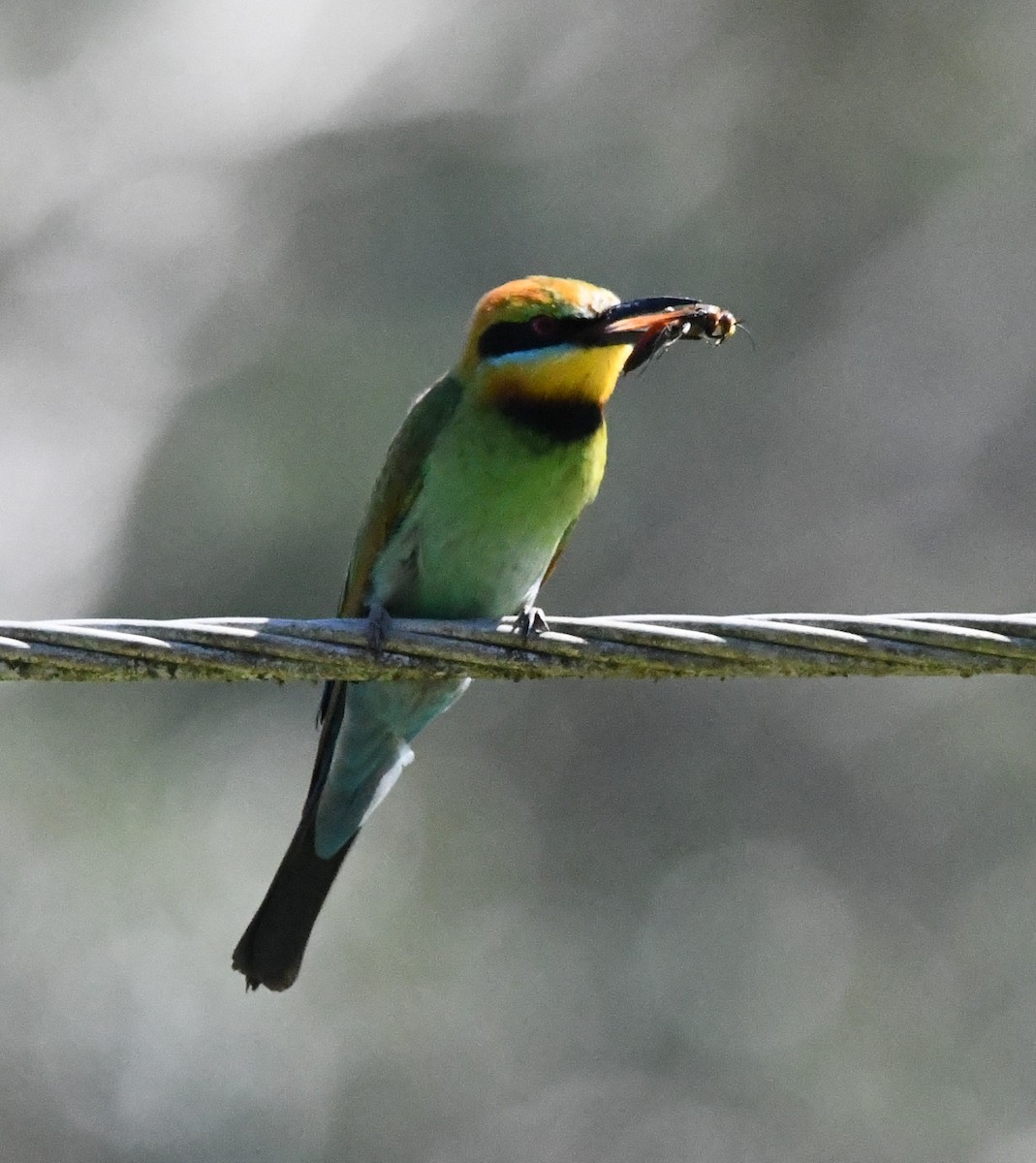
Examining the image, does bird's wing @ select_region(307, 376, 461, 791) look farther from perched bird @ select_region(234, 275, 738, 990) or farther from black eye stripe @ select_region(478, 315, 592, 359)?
black eye stripe @ select_region(478, 315, 592, 359)

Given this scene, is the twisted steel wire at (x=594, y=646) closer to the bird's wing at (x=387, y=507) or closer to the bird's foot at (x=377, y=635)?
the bird's foot at (x=377, y=635)

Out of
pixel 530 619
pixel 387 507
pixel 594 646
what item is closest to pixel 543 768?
pixel 387 507

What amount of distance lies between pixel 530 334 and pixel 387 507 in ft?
1.36

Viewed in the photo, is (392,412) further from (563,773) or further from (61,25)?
(61,25)

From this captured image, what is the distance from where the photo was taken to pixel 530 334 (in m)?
3.75

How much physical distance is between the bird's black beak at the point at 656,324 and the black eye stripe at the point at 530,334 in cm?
3

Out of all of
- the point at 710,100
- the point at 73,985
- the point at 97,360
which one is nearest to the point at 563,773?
the point at 73,985

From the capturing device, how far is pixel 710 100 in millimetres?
10914

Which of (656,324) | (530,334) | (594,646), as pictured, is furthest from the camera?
(530,334)

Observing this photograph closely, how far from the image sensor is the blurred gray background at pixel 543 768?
8.38 metres

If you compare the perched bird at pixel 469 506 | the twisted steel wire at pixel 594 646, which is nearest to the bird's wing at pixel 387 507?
the perched bird at pixel 469 506

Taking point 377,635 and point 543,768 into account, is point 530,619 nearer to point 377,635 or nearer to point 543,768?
point 377,635

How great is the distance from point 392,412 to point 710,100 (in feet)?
10.1

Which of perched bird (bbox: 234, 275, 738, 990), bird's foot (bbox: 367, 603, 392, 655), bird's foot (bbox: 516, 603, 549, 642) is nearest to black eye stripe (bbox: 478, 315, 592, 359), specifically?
perched bird (bbox: 234, 275, 738, 990)
